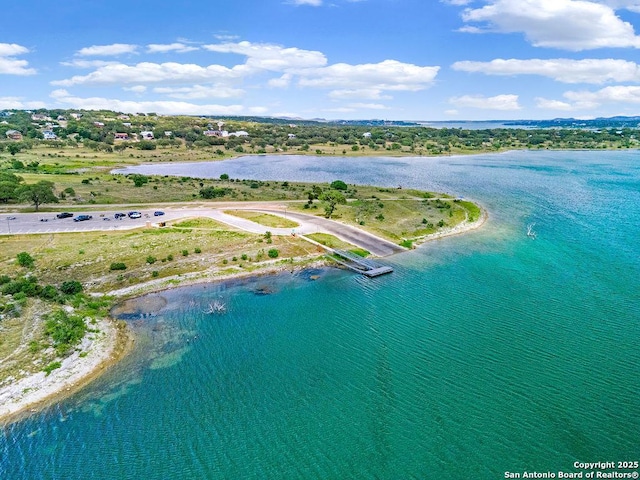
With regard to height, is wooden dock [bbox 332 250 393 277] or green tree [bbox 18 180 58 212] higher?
green tree [bbox 18 180 58 212]

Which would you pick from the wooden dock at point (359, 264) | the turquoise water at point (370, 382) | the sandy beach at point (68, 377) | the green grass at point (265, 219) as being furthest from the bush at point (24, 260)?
the wooden dock at point (359, 264)

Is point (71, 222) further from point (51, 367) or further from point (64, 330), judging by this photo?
point (51, 367)

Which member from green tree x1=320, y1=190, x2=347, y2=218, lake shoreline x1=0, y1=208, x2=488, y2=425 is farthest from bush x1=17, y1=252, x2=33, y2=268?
green tree x1=320, y1=190, x2=347, y2=218

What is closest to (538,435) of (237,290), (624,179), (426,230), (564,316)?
(564,316)

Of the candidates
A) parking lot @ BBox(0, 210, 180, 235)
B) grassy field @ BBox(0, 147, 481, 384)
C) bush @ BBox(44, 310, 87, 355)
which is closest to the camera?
bush @ BBox(44, 310, 87, 355)

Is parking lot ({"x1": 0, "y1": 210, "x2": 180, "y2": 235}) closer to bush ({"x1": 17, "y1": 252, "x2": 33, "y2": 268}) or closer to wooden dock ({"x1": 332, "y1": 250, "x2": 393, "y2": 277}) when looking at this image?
bush ({"x1": 17, "y1": 252, "x2": 33, "y2": 268})

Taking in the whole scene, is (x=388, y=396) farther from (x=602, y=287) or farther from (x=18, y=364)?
(x=602, y=287)

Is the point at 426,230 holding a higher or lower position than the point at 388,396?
higher
